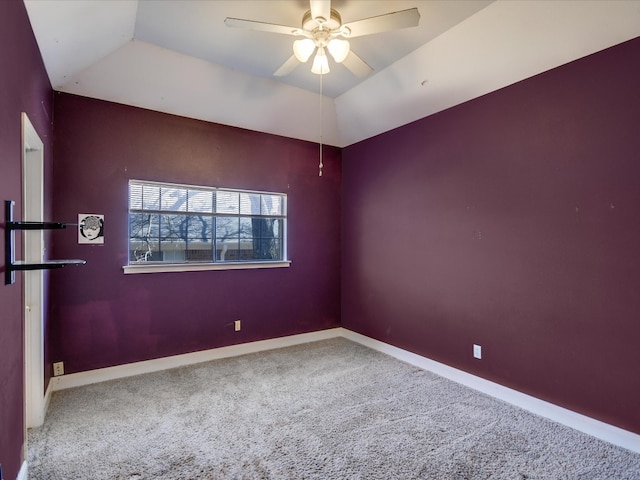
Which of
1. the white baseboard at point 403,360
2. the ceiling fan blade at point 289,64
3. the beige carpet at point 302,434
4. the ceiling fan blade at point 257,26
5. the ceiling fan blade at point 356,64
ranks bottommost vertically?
the beige carpet at point 302,434

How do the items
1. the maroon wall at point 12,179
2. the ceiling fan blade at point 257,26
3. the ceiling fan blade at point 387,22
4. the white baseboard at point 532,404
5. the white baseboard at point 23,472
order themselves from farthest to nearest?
the white baseboard at point 532,404 < the ceiling fan blade at point 257,26 < the ceiling fan blade at point 387,22 < the white baseboard at point 23,472 < the maroon wall at point 12,179

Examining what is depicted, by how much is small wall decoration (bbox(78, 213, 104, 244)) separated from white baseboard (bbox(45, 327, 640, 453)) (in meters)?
1.25

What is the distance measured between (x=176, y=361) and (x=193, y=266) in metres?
1.03

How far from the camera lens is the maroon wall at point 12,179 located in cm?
147

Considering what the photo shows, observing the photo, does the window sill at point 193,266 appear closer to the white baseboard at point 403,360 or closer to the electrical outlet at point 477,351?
the white baseboard at point 403,360

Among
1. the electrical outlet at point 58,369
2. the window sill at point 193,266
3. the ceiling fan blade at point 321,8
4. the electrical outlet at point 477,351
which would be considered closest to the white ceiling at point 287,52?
the ceiling fan blade at point 321,8

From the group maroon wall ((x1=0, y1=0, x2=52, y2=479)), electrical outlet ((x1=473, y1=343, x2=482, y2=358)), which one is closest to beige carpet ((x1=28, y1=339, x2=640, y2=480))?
electrical outlet ((x1=473, y1=343, x2=482, y2=358))

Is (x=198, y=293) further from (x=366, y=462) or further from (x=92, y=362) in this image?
(x=366, y=462)

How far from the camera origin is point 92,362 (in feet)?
10.4

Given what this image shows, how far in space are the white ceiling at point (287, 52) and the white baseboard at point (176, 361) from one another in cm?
261

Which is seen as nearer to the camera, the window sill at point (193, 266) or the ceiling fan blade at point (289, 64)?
the ceiling fan blade at point (289, 64)

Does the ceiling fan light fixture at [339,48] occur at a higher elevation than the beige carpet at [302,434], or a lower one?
higher

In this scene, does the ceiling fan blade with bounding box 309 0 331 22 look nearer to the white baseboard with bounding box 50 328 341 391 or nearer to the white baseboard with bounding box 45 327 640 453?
the white baseboard with bounding box 45 327 640 453

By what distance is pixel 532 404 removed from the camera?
8.82 feet
